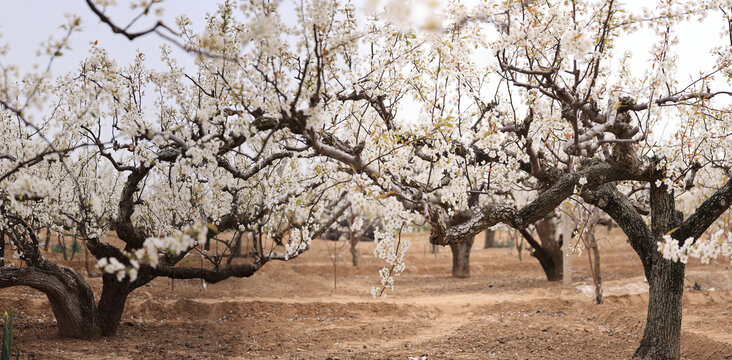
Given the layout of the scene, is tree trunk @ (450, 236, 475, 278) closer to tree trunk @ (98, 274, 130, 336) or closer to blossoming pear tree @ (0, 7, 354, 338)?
blossoming pear tree @ (0, 7, 354, 338)

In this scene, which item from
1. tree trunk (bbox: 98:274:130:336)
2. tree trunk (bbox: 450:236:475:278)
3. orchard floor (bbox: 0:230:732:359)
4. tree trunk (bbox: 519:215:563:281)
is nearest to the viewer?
orchard floor (bbox: 0:230:732:359)

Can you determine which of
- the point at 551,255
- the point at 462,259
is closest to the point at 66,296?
the point at 551,255

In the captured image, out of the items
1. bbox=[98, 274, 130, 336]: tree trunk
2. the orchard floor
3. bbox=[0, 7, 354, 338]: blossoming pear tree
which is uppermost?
bbox=[0, 7, 354, 338]: blossoming pear tree

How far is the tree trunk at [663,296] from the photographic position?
22.3 feet

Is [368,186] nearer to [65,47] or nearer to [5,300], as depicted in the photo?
[65,47]

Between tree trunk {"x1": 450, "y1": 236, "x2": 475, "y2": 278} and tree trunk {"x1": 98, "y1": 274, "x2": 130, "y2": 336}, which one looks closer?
tree trunk {"x1": 98, "y1": 274, "x2": 130, "y2": 336}

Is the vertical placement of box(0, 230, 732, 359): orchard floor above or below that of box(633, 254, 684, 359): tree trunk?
below

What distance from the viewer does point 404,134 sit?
606cm

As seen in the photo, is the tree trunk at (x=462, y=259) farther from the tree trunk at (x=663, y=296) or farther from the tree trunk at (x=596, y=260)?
the tree trunk at (x=663, y=296)

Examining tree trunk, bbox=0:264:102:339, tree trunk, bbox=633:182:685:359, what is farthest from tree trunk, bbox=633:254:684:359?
tree trunk, bbox=0:264:102:339

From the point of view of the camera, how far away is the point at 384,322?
11.1 metres

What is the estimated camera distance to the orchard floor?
8117mm

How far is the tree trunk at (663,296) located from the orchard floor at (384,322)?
96 cm

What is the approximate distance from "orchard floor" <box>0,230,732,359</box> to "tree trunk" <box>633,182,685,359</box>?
96 centimetres
